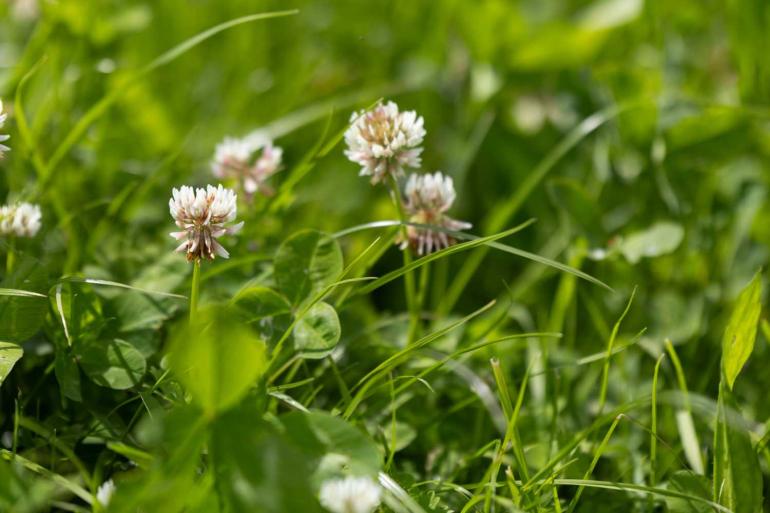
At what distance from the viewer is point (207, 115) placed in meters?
1.97

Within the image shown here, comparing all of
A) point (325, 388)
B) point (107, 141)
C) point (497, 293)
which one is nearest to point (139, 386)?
point (325, 388)

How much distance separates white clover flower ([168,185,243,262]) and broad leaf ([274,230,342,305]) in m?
0.15

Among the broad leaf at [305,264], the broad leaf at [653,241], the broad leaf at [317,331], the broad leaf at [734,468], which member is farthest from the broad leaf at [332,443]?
the broad leaf at [653,241]

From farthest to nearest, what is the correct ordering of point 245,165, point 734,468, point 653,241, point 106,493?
1. point 653,241
2. point 245,165
3. point 734,468
4. point 106,493

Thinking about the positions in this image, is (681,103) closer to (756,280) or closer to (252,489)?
(756,280)

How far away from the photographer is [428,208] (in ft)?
3.61

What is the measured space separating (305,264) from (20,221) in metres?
0.38

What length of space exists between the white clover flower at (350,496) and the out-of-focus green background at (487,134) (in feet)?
1.36

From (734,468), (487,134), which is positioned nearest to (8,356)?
(734,468)

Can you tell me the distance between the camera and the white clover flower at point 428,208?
1086mm

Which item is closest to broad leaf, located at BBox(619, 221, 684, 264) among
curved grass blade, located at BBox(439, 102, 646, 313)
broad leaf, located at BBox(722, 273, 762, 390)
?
curved grass blade, located at BBox(439, 102, 646, 313)

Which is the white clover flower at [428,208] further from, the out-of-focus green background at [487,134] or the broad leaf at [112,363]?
the broad leaf at [112,363]

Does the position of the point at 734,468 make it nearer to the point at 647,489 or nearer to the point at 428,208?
the point at 647,489

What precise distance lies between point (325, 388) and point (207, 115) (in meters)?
1.03
